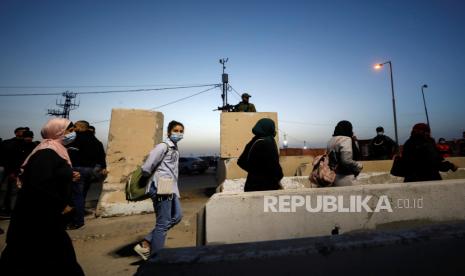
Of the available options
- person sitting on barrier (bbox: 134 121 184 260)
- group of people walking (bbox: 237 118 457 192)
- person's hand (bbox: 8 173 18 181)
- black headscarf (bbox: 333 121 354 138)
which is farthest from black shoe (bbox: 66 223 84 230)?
black headscarf (bbox: 333 121 354 138)

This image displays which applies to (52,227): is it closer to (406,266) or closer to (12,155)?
(406,266)

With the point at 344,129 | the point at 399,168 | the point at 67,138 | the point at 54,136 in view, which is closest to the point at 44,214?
the point at 54,136

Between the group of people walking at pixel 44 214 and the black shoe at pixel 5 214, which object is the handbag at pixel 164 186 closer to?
the group of people walking at pixel 44 214

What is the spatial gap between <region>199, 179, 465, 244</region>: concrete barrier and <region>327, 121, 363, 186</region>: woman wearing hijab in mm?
434

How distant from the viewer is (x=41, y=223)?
1.82m

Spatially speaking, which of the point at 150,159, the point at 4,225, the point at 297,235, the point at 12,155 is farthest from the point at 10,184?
the point at 297,235

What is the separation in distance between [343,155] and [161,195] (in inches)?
83.3

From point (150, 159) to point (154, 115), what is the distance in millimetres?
3384

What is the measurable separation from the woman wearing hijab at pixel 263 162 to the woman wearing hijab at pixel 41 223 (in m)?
1.75

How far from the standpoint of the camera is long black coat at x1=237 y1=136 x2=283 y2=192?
9.68 ft

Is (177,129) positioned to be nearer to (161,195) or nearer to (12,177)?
(161,195)

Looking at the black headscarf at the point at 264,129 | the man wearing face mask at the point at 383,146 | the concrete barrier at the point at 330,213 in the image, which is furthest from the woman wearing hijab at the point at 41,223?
the man wearing face mask at the point at 383,146

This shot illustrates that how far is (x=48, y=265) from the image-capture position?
179 cm

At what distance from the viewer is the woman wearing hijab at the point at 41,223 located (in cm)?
176
